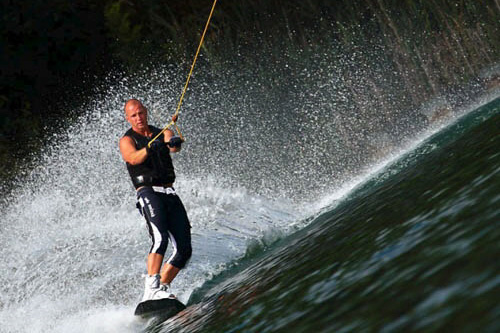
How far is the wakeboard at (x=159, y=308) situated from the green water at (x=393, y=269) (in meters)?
0.16

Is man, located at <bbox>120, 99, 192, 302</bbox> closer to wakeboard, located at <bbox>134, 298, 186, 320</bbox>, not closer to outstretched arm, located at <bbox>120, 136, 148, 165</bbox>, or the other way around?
outstretched arm, located at <bbox>120, 136, 148, 165</bbox>

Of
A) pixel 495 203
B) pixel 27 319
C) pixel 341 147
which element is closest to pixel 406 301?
pixel 495 203

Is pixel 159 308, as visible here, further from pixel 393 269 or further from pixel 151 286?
pixel 393 269

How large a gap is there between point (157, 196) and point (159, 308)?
3.13 feet

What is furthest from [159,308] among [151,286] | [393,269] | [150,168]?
[393,269]

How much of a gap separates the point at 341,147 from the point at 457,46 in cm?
264

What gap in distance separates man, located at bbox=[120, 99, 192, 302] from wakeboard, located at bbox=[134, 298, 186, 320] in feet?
0.62

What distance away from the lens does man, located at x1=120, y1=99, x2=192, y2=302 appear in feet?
20.4

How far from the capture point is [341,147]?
13422mm

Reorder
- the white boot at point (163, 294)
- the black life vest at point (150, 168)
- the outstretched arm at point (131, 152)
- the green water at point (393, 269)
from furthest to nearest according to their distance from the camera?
the black life vest at point (150, 168), the outstretched arm at point (131, 152), the white boot at point (163, 294), the green water at point (393, 269)

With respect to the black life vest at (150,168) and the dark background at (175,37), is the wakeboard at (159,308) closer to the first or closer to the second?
the black life vest at (150,168)

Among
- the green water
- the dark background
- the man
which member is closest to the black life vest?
the man

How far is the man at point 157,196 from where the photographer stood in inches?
245

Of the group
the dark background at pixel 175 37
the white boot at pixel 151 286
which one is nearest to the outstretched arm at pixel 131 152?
the white boot at pixel 151 286
